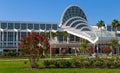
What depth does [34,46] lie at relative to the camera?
1480 inches

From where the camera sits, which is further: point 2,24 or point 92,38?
point 2,24

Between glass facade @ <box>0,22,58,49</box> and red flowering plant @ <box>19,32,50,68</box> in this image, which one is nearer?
red flowering plant @ <box>19,32,50,68</box>

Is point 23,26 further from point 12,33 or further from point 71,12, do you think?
point 71,12

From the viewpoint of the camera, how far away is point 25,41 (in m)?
38.0

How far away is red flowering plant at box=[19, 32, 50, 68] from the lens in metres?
36.8

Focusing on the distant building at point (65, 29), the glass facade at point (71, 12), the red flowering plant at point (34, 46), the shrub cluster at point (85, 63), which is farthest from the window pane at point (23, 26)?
the shrub cluster at point (85, 63)

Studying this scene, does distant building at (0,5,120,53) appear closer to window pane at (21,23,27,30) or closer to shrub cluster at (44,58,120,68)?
window pane at (21,23,27,30)

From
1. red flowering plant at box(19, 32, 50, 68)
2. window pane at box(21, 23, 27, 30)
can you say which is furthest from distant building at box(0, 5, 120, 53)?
red flowering plant at box(19, 32, 50, 68)

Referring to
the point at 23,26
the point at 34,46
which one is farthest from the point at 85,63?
the point at 23,26

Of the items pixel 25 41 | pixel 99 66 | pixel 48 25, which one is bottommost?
pixel 99 66

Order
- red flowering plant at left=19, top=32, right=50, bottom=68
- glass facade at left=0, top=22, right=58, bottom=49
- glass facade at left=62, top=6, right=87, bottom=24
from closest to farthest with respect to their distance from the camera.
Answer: red flowering plant at left=19, top=32, right=50, bottom=68, glass facade at left=0, top=22, right=58, bottom=49, glass facade at left=62, top=6, right=87, bottom=24

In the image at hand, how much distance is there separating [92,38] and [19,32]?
3309cm

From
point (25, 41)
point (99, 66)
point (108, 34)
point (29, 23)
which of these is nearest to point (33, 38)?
point (25, 41)

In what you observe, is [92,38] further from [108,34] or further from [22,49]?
[22,49]
